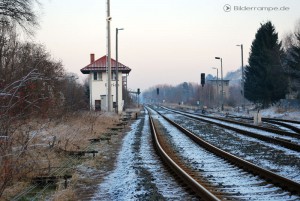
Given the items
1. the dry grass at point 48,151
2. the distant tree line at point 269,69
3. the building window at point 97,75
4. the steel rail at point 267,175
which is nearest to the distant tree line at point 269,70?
the distant tree line at point 269,69

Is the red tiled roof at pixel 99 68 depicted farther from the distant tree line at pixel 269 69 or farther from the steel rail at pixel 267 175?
the steel rail at pixel 267 175

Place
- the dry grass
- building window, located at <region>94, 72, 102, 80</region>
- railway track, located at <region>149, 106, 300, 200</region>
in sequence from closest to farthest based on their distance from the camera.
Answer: railway track, located at <region>149, 106, 300, 200</region>, the dry grass, building window, located at <region>94, 72, 102, 80</region>

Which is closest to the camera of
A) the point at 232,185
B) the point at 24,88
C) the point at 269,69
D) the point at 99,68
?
the point at 232,185

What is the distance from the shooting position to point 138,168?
11.5 m

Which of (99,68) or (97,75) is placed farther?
(97,75)

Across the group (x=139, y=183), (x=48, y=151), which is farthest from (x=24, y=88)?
(x=139, y=183)

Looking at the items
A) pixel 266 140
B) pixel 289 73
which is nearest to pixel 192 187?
pixel 266 140

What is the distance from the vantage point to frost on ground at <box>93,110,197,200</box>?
7957 mm

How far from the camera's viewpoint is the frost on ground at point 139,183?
796cm

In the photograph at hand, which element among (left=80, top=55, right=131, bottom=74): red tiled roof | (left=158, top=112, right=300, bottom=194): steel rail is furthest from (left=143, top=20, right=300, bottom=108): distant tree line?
(left=158, top=112, right=300, bottom=194): steel rail

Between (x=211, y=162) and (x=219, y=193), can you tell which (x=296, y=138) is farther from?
(x=219, y=193)

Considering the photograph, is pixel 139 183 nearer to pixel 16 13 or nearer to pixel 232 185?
pixel 232 185

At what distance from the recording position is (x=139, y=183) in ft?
30.3

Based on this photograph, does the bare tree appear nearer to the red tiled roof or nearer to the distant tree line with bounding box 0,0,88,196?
the distant tree line with bounding box 0,0,88,196
